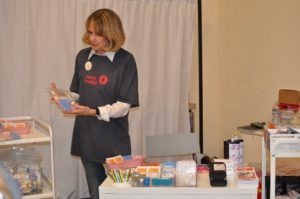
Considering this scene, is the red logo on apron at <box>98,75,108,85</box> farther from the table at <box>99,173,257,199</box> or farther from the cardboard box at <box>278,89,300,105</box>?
the cardboard box at <box>278,89,300,105</box>

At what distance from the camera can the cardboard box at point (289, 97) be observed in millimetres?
3256

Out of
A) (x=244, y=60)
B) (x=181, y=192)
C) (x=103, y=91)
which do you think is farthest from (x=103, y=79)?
(x=244, y=60)

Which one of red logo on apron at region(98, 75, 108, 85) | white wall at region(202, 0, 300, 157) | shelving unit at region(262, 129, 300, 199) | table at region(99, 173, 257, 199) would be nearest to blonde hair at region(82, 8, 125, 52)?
red logo on apron at region(98, 75, 108, 85)

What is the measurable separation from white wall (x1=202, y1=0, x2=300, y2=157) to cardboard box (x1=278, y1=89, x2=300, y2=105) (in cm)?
11

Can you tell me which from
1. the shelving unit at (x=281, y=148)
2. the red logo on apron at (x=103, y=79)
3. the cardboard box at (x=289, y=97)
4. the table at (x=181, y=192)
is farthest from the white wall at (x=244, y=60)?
the table at (x=181, y=192)

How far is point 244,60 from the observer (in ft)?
13.0

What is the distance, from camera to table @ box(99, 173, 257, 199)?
1.61 metres

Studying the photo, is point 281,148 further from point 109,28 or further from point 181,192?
point 109,28

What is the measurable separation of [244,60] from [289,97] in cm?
Result: 77

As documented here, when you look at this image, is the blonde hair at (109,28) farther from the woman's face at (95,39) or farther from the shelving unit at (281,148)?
the shelving unit at (281,148)

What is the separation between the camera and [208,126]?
14.4 feet

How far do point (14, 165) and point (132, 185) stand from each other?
76cm

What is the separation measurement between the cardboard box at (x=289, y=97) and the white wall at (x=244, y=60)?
0.36ft

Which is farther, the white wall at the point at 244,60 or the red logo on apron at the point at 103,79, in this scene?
the white wall at the point at 244,60
